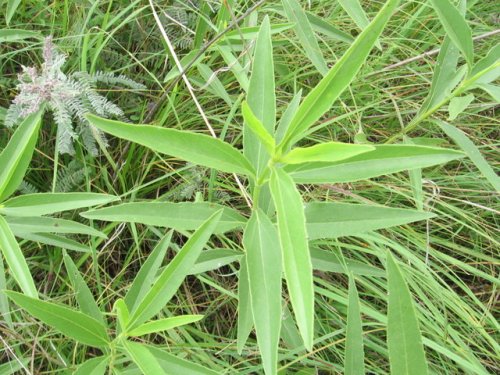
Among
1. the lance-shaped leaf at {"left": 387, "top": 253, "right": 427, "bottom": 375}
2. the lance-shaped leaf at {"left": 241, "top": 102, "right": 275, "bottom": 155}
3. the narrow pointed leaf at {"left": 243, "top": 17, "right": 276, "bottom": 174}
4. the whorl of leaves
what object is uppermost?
the whorl of leaves

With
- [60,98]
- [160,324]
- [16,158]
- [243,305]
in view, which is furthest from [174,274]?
[60,98]

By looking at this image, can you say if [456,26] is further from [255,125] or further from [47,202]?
[47,202]

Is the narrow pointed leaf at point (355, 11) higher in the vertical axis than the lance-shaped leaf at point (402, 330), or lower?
higher

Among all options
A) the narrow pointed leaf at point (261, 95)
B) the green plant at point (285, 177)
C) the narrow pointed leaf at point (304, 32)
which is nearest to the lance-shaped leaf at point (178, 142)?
the green plant at point (285, 177)

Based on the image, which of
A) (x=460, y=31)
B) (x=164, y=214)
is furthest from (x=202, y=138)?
(x=460, y=31)

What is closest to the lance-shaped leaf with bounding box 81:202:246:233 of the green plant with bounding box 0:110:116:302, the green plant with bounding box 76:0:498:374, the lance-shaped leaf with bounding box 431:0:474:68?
the green plant with bounding box 76:0:498:374

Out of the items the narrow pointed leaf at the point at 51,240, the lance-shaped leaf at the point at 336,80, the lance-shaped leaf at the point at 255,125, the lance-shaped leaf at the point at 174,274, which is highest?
the lance-shaped leaf at the point at 336,80

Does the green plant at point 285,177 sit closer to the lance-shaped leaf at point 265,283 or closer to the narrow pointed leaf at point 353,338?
the lance-shaped leaf at point 265,283

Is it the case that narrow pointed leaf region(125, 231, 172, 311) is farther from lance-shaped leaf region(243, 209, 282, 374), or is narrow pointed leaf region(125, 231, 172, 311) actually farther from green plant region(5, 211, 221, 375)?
lance-shaped leaf region(243, 209, 282, 374)
